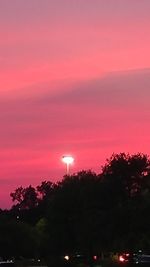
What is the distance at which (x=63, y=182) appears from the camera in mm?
74750

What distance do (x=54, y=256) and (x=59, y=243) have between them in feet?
13.1

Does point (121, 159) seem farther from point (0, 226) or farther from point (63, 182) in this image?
point (0, 226)

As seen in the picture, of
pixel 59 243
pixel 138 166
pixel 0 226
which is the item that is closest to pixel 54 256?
pixel 59 243

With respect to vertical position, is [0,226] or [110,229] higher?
[0,226]

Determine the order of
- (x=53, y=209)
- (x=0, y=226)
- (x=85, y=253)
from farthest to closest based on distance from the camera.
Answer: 1. (x=0, y=226)
2. (x=85, y=253)
3. (x=53, y=209)

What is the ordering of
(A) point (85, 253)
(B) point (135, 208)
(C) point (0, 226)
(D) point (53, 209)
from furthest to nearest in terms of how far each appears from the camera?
1. (C) point (0, 226)
2. (A) point (85, 253)
3. (D) point (53, 209)
4. (B) point (135, 208)

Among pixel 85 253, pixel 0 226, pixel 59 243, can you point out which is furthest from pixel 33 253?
pixel 59 243

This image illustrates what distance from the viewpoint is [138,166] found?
225 feet

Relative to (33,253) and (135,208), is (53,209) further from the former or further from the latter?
(33,253)

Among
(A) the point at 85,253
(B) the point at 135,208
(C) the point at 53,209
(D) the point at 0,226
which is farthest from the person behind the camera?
(D) the point at 0,226

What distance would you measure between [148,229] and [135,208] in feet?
7.37

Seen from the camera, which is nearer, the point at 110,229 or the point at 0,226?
the point at 110,229

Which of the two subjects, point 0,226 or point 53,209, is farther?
point 0,226

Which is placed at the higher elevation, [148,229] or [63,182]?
[63,182]
